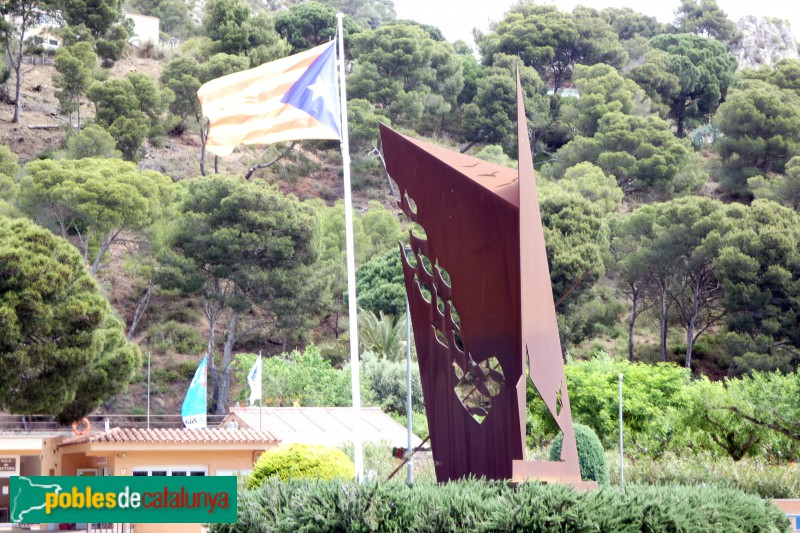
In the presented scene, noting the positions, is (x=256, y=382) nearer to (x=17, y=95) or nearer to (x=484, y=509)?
(x=484, y=509)

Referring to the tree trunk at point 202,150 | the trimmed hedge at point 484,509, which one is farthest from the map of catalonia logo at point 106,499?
the tree trunk at point 202,150

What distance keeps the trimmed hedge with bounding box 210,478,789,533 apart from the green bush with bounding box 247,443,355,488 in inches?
220

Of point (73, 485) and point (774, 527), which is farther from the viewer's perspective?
point (774, 527)

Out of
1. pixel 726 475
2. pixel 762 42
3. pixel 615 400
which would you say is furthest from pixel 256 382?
pixel 762 42

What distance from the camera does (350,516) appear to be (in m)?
12.1

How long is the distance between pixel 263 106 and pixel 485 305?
4223mm

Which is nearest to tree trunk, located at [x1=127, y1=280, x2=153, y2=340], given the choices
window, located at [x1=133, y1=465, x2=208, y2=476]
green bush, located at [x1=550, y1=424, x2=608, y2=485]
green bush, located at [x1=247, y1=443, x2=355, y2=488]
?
window, located at [x1=133, y1=465, x2=208, y2=476]

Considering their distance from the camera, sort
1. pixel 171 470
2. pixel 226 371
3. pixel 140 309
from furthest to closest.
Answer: pixel 140 309 < pixel 226 371 < pixel 171 470

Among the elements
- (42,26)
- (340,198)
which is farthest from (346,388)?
(42,26)

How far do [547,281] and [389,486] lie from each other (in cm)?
352

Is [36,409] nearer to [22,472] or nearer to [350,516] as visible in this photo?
[22,472]

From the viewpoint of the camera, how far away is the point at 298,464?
18.7 metres

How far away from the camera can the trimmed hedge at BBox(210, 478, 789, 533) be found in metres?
11.6

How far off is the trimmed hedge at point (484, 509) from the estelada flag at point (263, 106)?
199 inches
